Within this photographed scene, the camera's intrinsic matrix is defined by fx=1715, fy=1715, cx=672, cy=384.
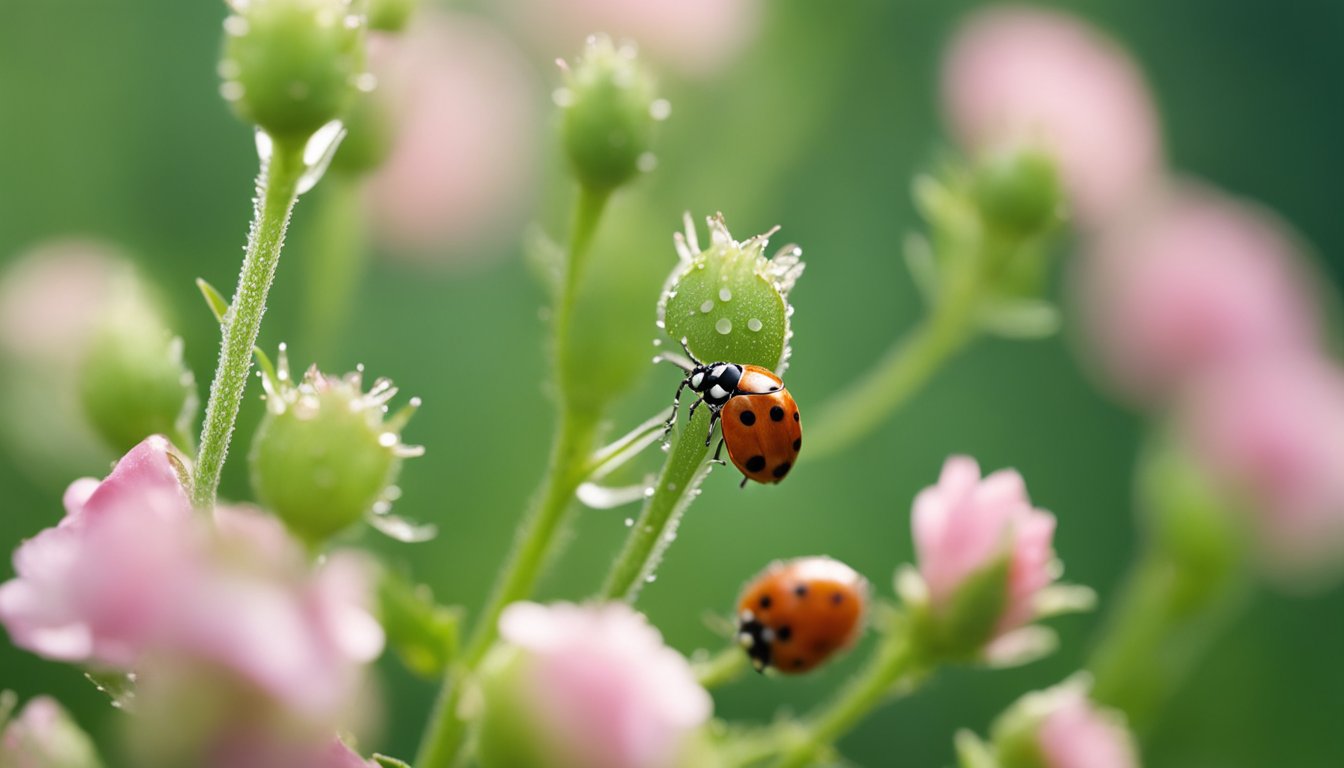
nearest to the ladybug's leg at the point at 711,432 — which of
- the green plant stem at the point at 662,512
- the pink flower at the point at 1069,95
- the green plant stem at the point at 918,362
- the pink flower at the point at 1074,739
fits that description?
the green plant stem at the point at 662,512

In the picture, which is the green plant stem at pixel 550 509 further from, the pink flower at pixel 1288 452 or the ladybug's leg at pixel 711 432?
the pink flower at pixel 1288 452

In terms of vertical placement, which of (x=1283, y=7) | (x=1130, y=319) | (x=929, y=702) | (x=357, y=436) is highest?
(x=1283, y=7)

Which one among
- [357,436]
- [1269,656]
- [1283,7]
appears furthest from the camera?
[1283,7]

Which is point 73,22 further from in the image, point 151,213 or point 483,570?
point 483,570

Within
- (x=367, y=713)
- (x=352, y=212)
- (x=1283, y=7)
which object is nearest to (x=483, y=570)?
(x=367, y=713)

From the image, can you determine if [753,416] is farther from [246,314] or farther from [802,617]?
[246,314]

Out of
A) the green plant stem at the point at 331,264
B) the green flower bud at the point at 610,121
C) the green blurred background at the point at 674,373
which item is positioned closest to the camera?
the green flower bud at the point at 610,121

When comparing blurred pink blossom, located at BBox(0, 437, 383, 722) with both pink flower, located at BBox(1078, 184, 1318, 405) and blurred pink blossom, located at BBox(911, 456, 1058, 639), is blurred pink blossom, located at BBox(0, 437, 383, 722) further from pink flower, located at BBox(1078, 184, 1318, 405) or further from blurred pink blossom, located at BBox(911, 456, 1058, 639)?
pink flower, located at BBox(1078, 184, 1318, 405)

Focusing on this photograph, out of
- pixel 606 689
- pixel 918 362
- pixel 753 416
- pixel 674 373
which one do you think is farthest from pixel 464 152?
pixel 606 689
